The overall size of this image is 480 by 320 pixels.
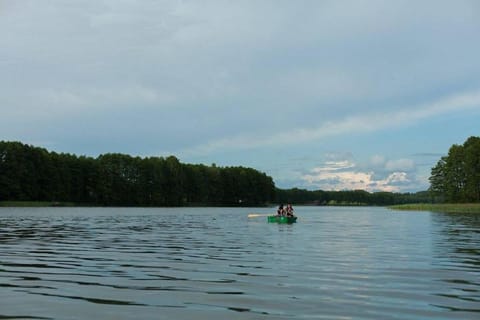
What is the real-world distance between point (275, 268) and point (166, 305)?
8223 mm

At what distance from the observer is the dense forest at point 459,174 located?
Answer: 465 ft

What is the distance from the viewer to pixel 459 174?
14588cm

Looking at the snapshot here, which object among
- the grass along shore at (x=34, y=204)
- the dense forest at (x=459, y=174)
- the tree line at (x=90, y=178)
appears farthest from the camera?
the tree line at (x=90, y=178)

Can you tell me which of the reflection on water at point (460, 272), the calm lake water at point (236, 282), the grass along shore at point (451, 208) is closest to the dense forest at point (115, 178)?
the grass along shore at point (451, 208)

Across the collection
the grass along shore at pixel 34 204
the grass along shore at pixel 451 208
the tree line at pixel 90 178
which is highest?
the tree line at pixel 90 178

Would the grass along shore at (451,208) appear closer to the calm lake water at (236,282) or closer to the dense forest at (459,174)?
the dense forest at (459,174)

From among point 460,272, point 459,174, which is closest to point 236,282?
point 460,272

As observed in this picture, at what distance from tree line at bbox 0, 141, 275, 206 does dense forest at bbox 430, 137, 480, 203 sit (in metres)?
87.3

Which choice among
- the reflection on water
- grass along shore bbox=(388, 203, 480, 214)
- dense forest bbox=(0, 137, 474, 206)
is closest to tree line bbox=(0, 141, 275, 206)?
dense forest bbox=(0, 137, 474, 206)

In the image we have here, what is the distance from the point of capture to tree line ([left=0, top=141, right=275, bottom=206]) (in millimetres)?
144875

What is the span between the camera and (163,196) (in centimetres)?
19075

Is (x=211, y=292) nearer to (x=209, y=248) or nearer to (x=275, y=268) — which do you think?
(x=275, y=268)

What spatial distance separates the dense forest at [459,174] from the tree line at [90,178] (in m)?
87.3

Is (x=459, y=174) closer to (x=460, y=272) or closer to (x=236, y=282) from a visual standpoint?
(x=460, y=272)
